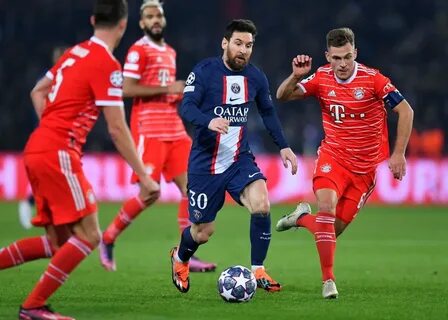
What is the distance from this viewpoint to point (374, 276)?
33.4 feet

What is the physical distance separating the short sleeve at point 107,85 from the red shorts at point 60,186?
43cm

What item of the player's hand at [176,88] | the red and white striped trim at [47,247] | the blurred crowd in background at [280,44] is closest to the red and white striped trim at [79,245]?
the red and white striped trim at [47,247]

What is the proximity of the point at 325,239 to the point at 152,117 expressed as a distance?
327cm

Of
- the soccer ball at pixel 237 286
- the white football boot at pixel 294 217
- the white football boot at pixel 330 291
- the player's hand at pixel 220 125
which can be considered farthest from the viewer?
the white football boot at pixel 294 217

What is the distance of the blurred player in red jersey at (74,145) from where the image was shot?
6.83 metres

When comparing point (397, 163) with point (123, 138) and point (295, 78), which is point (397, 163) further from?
point (123, 138)

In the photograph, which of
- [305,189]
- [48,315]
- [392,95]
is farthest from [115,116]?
[305,189]

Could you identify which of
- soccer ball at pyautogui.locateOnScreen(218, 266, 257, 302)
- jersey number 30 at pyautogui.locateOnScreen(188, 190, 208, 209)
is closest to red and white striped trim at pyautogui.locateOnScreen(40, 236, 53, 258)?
soccer ball at pyautogui.locateOnScreen(218, 266, 257, 302)

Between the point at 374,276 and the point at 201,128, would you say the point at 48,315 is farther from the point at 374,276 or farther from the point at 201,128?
the point at 374,276

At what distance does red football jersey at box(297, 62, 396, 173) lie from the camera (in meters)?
8.88

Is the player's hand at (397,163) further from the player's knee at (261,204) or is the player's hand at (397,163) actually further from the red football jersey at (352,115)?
the player's knee at (261,204)

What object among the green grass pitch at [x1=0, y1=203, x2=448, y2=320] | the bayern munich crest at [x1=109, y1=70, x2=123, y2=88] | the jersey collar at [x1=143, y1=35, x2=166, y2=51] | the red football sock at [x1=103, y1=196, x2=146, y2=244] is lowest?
the green grass pitch at [x1=0, y1=203, x2=448, y2=320]

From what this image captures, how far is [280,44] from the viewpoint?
2495 cm

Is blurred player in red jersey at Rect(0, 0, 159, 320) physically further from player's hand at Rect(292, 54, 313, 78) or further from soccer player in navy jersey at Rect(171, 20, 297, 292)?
player's hand at Rect(292, 54, 313, 78)
